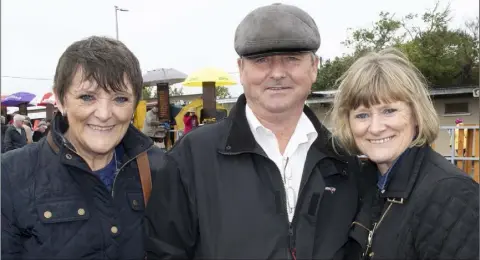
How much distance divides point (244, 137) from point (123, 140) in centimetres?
75

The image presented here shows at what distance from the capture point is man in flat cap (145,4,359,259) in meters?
Result: 2.16

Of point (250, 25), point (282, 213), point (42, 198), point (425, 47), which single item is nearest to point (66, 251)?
point (42, 198)

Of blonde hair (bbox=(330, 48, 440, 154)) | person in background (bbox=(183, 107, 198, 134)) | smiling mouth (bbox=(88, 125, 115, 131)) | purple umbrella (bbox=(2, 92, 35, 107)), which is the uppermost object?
blonde hair (bbox=(330, 48, 440, 154))

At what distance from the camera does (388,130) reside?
92.1 inches

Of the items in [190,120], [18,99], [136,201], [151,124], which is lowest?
[18,99]

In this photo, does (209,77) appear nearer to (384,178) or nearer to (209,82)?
(209,82)

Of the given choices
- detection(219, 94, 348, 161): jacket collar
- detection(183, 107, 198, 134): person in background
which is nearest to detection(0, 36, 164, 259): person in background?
detection(219, 94, 348, 161): jacket collar

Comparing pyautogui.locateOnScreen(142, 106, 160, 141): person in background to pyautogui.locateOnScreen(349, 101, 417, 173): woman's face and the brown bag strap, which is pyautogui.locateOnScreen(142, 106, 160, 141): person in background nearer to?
the brown bag strap

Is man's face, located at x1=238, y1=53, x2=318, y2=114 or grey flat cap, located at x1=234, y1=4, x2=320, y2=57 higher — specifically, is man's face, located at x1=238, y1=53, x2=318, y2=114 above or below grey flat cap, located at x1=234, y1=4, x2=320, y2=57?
below

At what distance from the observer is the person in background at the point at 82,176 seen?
86.7 inches

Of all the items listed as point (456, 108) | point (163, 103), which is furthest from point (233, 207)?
point (456, 108)

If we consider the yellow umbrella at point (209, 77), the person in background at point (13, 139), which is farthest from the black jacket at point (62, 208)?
the yellow umbrella at point (209, 77)

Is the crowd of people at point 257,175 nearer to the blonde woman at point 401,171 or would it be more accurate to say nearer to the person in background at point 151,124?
the blonde woman at point 401,171

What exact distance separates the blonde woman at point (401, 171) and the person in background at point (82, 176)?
43.9 inches
